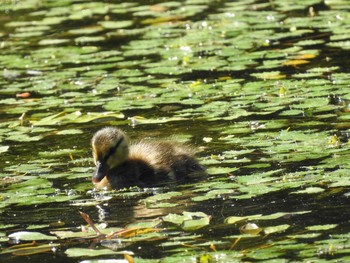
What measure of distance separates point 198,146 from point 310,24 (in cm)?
370

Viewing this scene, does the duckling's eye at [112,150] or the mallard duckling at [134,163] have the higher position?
the duckling's eye at [112,150]

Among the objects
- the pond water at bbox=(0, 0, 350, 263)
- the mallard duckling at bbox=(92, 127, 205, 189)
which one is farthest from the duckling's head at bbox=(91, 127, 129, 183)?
the pond water at bbox=(0, 0, 350, 263)

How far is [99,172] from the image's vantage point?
6730 mm

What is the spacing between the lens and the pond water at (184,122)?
5.52 meters

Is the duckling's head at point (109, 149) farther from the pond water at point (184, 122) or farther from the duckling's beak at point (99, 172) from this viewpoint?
the pond water at point (184, 122)

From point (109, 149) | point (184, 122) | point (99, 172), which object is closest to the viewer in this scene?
point (99, 172)

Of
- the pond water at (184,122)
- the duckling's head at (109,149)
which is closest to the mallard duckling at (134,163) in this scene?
the duckling's head at (109,149)

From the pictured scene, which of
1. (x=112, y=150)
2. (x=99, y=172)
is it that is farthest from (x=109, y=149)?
(x=99, y=172)

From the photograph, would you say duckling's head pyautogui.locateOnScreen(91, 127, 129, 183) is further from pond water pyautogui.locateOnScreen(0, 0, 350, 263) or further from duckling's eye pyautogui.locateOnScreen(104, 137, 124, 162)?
pond water pyautogui.locateOnScreen(0, 0, 350, 263)

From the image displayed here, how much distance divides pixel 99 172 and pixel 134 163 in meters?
0.29

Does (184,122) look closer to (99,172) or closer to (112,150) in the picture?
(112,150)

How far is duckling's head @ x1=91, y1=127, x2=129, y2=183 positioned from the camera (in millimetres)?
6852

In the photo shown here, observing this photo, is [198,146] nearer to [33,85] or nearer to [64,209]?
[64,209]

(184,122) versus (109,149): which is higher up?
(109,149)
